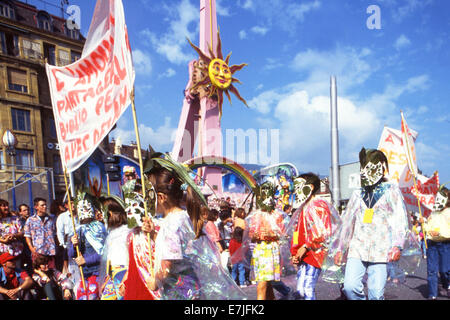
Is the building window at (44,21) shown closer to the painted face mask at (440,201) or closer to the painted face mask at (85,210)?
the painted face mask at (85,210)

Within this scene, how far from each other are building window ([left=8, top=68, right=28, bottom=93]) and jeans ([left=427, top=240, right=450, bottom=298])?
28947mm

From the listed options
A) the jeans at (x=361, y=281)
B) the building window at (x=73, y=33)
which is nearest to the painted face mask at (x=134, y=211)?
the jeans at (x=361, y=281)

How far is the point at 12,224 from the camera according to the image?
20.3 feet

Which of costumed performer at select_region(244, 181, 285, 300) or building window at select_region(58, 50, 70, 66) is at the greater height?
building window at select_region(58, 50, 70, 66)

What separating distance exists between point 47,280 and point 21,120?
1005 inches

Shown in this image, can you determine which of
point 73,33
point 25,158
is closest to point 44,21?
point 73,33

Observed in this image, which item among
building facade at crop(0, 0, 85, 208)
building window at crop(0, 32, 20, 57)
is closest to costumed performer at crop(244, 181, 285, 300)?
building facade at crop(0, 0, 85, 208)

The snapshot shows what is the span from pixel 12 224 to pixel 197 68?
1367 cm

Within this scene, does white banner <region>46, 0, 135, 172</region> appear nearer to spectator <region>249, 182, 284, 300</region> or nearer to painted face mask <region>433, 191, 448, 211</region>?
spectator <region>249, 182, 284, 300</region>

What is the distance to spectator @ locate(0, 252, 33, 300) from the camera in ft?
18.4

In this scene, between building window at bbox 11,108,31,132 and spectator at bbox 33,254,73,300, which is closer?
spectator at bbox 33,254,73,300

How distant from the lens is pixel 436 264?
6.14m

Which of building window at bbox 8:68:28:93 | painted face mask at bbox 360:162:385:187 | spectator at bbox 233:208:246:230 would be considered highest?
building window at bbox 8:68:28:93

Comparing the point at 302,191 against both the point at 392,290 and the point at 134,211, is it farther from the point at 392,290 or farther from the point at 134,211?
the point at 392,290
